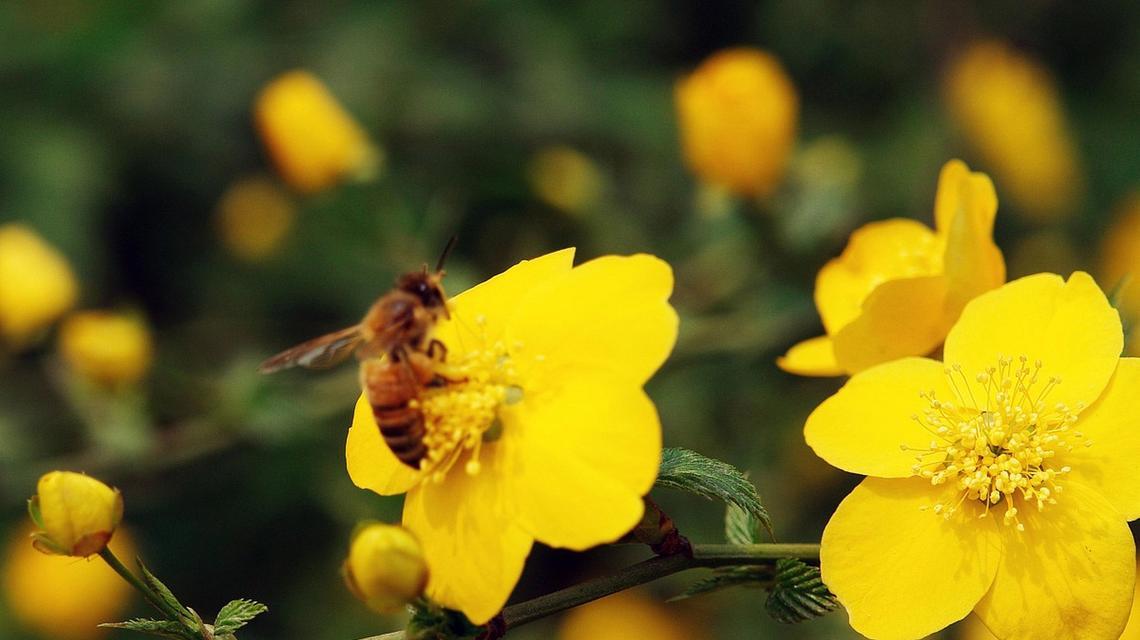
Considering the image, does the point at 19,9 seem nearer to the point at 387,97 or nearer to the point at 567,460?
the point at 387,97

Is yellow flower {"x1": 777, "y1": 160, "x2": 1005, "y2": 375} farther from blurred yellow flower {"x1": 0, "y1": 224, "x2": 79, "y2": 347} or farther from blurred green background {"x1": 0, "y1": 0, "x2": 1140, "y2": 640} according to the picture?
blurred yellow flower {"x1": 0, "y1": 224, "x2": 79, "y2": 347}

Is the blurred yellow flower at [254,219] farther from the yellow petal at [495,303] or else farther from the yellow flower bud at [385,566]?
the yellow flower bud at [385,566]

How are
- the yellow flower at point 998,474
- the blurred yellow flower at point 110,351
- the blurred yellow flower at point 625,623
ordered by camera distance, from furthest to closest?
the blurred yellow flower at point 625,623
the blurred yellow flower at point 110,351
the yellow flower at point 998,474

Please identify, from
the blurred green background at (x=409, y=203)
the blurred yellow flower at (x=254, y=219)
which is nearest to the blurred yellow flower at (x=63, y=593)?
the blurred green background at (x=409, y=203)

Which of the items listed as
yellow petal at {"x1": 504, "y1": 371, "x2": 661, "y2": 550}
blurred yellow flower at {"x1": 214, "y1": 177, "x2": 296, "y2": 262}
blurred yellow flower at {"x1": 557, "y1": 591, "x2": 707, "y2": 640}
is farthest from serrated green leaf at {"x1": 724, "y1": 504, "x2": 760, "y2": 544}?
blurred yellow flower at {"x1": 214, "y1": 177, "x2": 296, "y2": 262}

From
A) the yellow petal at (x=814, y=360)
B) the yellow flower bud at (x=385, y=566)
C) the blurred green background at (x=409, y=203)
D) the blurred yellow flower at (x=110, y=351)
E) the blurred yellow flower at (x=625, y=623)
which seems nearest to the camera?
the yellow flower bud at (x=385, y=566)

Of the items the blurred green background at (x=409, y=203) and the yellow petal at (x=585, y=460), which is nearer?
the yellow petal at (x=585, y=460)

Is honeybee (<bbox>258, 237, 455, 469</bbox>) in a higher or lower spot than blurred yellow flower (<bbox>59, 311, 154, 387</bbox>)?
higher
